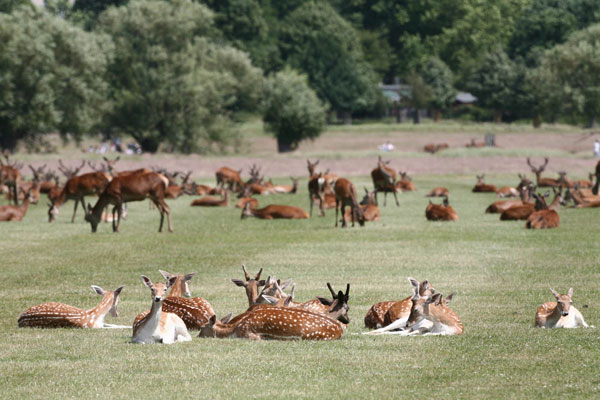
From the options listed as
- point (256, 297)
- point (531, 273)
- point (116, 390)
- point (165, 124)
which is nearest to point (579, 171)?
point (165, 124)

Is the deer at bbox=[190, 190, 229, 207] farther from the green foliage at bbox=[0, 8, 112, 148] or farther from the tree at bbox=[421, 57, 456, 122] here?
the tree at bbox=[421, 57, 456, 122]

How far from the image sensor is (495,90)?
11044 cm

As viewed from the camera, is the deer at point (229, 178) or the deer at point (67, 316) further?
the deer at point (229, 178)

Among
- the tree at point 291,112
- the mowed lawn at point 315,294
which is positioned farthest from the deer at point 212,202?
the tree at point 291,112

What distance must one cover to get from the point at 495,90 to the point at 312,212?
8294 centimetres

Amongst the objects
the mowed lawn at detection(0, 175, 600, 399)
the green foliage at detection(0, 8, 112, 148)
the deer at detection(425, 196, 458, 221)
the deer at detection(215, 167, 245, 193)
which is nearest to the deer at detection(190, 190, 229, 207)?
the mowed lawn at detection(0, 175, 600, 399)

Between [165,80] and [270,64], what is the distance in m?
49.1

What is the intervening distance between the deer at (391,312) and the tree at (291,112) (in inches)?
2729

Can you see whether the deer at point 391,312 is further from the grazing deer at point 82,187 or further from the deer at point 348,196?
the grazing deer at point 82,187

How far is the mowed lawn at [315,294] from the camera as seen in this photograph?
8.03 metres

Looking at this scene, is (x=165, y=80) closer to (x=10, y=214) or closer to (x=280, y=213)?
(x=10, y=214)

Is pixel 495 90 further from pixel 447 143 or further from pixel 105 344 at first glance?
pixel 105 344

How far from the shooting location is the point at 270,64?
387 feet

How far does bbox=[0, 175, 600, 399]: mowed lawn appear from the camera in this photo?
316 inches
